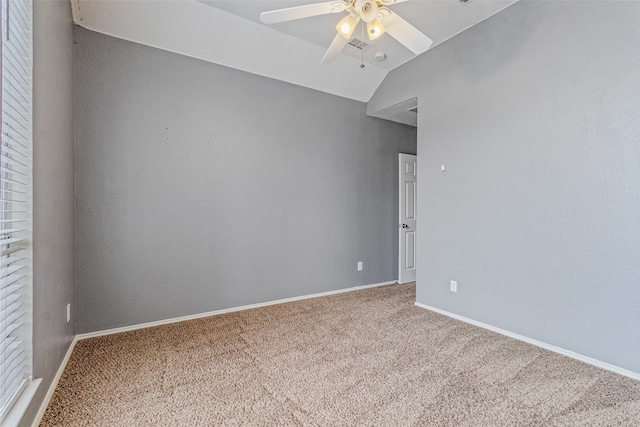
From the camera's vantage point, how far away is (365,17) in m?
1.88

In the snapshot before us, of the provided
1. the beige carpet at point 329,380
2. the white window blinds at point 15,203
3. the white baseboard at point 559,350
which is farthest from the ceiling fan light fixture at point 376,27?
the white baseboard at point 559,350

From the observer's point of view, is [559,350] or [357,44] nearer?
[559,350]

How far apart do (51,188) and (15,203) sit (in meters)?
0.49

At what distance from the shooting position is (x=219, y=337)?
8.73 ft

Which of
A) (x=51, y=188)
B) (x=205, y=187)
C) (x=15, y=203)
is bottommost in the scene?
(x=15, y=203)

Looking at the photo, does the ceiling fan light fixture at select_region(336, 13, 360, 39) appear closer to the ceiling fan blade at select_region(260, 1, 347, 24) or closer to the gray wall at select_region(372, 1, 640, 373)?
the ceiling fan blade at select_region(260, 1, 347, 24)

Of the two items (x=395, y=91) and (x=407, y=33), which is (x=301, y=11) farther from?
(x=395, y=91)

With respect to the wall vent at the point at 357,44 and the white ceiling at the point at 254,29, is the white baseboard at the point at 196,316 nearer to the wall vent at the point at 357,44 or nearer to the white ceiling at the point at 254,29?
the white ceiling at the point at 254,29

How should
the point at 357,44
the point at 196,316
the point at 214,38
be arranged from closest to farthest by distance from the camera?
the point at 214,38
the point at 196,316
the point at 357,44

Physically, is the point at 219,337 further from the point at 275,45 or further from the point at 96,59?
the point at 275,45

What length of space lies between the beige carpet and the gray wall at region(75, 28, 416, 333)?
55 cm

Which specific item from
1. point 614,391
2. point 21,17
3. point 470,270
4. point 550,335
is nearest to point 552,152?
point 470,270

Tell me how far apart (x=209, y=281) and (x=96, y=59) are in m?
2.37

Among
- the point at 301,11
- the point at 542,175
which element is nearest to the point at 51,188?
the point at 301,11
